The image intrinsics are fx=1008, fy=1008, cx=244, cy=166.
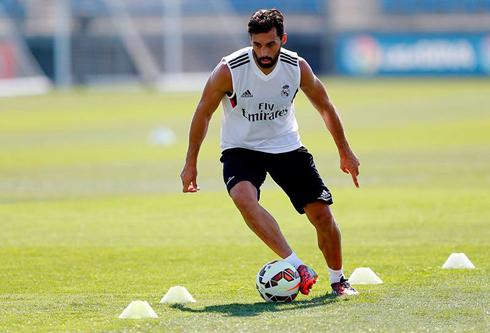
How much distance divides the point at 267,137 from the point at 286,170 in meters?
0.30

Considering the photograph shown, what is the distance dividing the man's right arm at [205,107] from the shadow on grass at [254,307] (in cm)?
97

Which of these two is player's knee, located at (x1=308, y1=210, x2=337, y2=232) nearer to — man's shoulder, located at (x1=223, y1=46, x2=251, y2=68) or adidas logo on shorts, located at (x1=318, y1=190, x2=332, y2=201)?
adidas logo on shorts, located at (x1=318, y1=190, x2=332, y2=201)

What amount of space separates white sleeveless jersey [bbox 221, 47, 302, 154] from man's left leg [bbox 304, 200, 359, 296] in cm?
53

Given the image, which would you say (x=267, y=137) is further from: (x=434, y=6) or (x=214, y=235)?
(x=434, y=6)

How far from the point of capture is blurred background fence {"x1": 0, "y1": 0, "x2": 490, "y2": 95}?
60781 mm

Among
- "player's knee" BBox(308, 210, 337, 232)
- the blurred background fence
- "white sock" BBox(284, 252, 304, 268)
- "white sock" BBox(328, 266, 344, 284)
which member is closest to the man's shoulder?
"player's knee" BBox(308, 210, 337, 232)

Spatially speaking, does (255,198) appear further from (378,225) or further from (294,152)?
(378,225)

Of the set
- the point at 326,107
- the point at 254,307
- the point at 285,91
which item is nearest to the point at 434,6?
the point at 326,107

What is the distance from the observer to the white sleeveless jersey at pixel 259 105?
25.8 ft

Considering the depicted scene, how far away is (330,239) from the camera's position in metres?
8.09

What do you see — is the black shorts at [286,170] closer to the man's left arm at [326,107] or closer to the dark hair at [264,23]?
the man's left arm at [326,107]

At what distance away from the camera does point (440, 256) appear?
32.6ft

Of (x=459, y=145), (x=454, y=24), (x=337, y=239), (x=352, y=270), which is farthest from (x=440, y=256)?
(x=454, y=24)

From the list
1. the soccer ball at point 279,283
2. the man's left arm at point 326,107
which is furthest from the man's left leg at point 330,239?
the soccer ball at point 279,283
